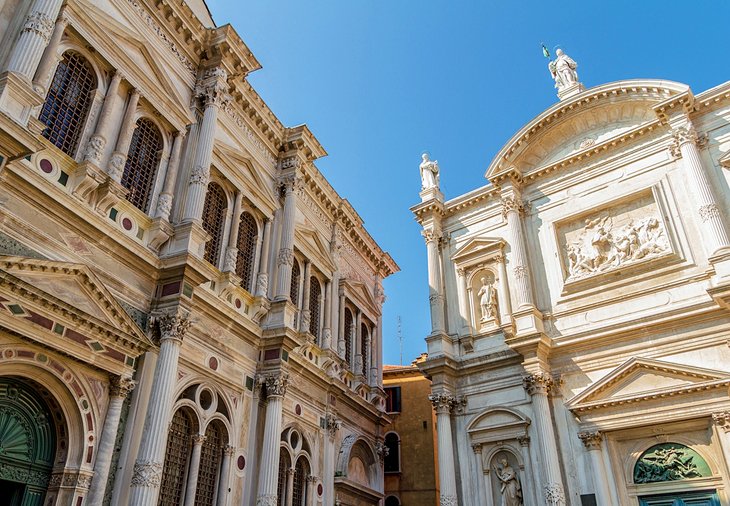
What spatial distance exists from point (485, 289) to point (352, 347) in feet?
18.4

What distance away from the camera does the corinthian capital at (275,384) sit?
612 inches

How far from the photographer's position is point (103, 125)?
1255 cm

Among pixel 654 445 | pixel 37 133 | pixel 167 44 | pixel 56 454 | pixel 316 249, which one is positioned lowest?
pixel 56 454

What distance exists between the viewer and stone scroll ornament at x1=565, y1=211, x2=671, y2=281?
17.2 m

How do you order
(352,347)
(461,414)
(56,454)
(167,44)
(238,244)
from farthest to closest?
(352,347), (461,414), (238,244), (167,44), (56,454)

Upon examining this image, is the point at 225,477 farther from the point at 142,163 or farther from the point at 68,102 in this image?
the point at 68,102

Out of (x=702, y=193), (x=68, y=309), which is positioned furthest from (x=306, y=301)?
(x=702, y=193)

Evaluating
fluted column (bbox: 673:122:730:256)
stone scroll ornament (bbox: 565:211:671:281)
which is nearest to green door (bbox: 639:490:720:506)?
fluted column (bbox: 673:122:730:256)

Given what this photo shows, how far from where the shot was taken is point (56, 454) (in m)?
10.2

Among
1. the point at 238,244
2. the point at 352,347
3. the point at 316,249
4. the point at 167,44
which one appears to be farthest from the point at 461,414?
the point at 167,44

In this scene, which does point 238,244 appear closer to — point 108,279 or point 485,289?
point 108,279

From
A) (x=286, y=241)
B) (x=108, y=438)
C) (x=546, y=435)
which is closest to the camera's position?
(x=108, y=438)

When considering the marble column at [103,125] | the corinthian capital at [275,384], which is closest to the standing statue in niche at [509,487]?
the corinthian capital at [275,384]

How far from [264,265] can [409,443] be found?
14676mm
